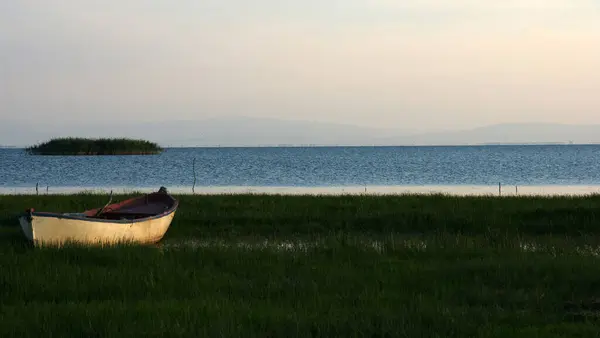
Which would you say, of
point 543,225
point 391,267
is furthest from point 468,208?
A: point 391,267

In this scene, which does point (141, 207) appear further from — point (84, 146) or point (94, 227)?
point (84, 146)

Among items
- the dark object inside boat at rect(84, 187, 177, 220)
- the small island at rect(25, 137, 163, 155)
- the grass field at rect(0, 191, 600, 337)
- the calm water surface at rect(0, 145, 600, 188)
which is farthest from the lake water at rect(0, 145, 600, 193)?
the small island at rect(25, 137, 163, 155)

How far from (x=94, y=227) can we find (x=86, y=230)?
247mm

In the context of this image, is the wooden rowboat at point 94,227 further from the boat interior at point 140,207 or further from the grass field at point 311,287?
the grass field at point 311,287

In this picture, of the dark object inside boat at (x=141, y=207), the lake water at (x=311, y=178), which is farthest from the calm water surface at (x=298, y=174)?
the dark object inside boat at (x=141, y=207)

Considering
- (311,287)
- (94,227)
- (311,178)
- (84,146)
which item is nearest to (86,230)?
(94,227)

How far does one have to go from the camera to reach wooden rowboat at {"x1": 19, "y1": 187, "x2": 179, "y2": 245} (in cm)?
1485

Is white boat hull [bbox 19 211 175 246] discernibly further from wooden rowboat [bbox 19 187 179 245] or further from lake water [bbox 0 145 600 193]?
lake water [bbox 0 145 600 193]

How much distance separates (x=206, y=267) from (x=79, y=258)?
103 inches

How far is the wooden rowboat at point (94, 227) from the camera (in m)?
14.9

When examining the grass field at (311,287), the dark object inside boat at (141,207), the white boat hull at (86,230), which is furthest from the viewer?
the dark object inside boat at (141,207)

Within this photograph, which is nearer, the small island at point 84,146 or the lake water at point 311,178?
the lake water at point 311,178

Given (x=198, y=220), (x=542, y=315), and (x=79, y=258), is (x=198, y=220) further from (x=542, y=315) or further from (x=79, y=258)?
(x=542, y=315)

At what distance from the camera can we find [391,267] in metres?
12.7
